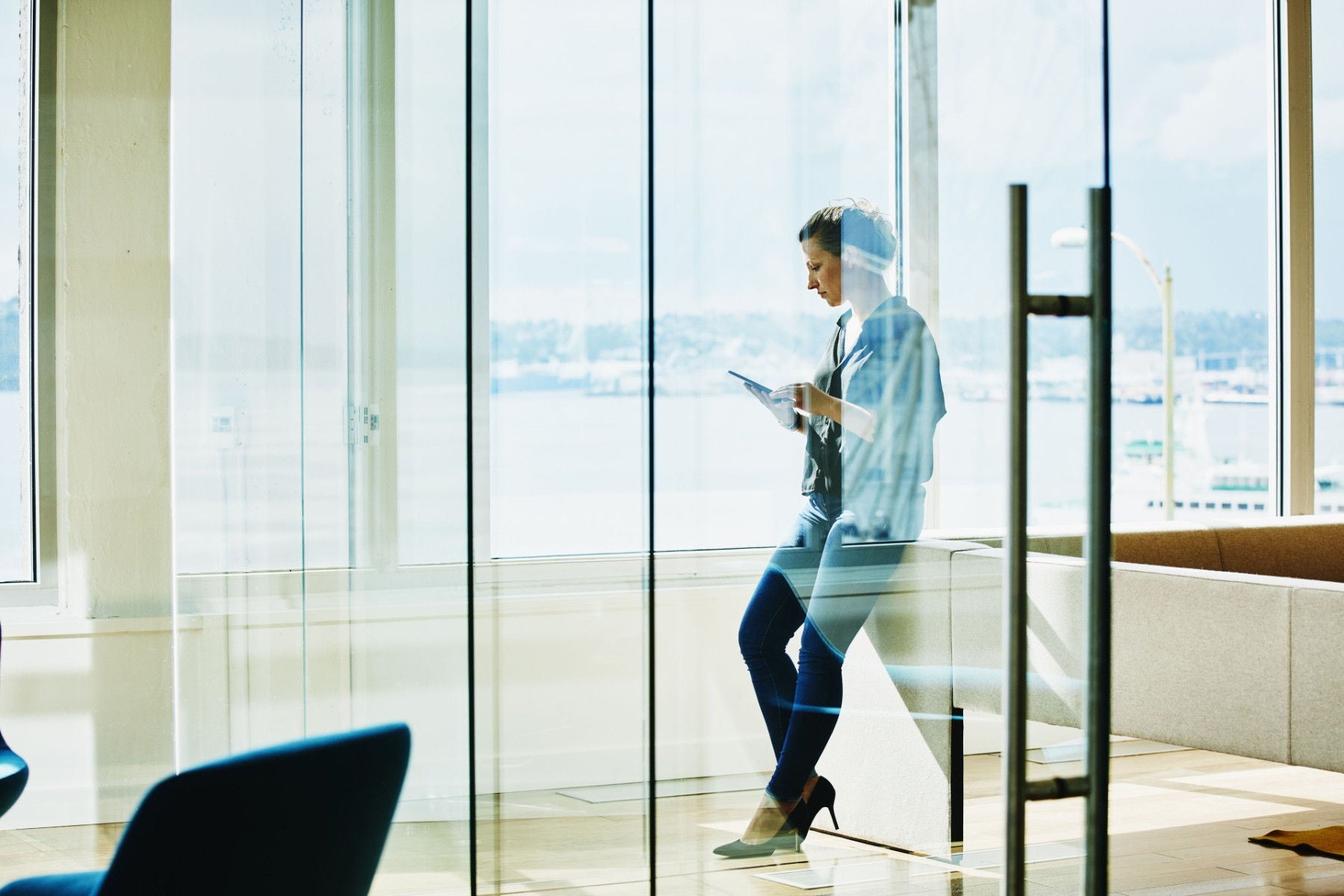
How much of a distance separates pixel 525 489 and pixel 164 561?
1256 millimetres

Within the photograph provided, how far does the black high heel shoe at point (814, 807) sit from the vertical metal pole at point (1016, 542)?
132 centimetres

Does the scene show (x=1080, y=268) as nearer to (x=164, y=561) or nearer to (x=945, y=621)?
(x=945, y=621)

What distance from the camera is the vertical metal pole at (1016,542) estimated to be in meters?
1.06

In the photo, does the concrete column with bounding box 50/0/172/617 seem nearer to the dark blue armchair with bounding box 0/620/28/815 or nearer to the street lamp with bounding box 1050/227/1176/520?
the dark blue armchair with bounding box 0/620/28/815

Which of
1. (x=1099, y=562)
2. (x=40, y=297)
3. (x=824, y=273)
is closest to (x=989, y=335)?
(x=824, y=273)

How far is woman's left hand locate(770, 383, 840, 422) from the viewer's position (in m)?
2.39

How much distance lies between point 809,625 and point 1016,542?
133 centimetres

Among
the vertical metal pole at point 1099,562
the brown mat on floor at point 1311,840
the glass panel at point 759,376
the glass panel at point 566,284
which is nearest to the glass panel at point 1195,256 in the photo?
the brown mat on floor at point 1311,840

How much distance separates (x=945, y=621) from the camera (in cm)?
247

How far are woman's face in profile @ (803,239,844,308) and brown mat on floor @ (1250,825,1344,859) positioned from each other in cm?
200

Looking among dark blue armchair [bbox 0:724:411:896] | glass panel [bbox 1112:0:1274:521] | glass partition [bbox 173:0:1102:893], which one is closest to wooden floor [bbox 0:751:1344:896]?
glass partition [bbox 173:0:1102:893]

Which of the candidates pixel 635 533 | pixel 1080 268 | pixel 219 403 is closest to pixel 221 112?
pixel 219 403

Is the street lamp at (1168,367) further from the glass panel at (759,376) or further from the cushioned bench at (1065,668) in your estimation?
the glass panel at (759,376)

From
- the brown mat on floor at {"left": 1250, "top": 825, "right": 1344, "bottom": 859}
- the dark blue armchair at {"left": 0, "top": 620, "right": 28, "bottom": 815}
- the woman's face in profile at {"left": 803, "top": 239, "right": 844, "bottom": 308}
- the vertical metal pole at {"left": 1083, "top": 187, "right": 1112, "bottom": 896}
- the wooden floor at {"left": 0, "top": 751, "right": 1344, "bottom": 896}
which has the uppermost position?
the woman's face in profile at {"left": 803, "top": 239, "right": 844, "bottom": 308}
